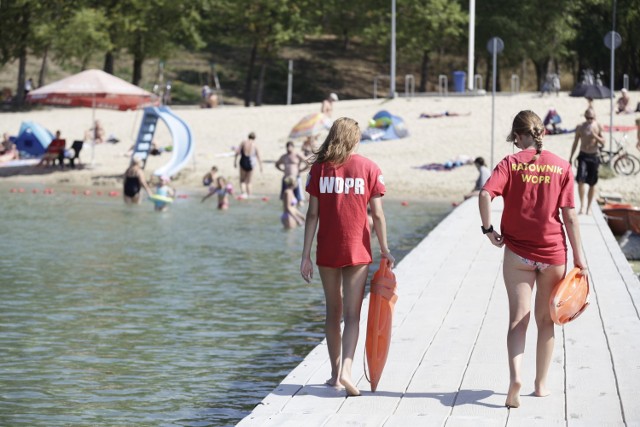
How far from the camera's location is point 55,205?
28562 mm

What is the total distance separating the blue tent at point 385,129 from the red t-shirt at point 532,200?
107 feet

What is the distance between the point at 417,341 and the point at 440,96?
132 feet

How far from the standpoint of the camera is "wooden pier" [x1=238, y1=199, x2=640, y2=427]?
264 inches

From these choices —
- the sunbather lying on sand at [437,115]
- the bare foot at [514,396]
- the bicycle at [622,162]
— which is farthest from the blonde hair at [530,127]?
the sunbather lying on sand at [437,115]

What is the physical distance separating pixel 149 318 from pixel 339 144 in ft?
21.2

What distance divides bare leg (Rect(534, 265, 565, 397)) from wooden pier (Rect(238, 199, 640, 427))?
0.35ft

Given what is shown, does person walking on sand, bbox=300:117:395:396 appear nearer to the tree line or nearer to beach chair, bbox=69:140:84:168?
beach chair, bbox=69:140:84:168

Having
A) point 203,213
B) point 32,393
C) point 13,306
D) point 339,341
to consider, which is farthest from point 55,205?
point 339,341

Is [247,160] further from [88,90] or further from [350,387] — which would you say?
[350,387]

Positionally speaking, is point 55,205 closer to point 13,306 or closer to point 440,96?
point 13,306

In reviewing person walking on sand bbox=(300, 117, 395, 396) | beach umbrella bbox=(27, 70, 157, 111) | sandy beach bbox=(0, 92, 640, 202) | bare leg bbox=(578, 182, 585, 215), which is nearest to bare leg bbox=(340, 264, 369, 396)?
person walking on sand bbox=(300, 117, 395, 396)

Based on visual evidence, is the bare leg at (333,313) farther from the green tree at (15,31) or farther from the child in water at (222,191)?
the green tree at (15,31)

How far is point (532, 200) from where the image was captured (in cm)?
696

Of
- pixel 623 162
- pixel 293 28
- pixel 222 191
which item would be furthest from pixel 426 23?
pixel 222 191
